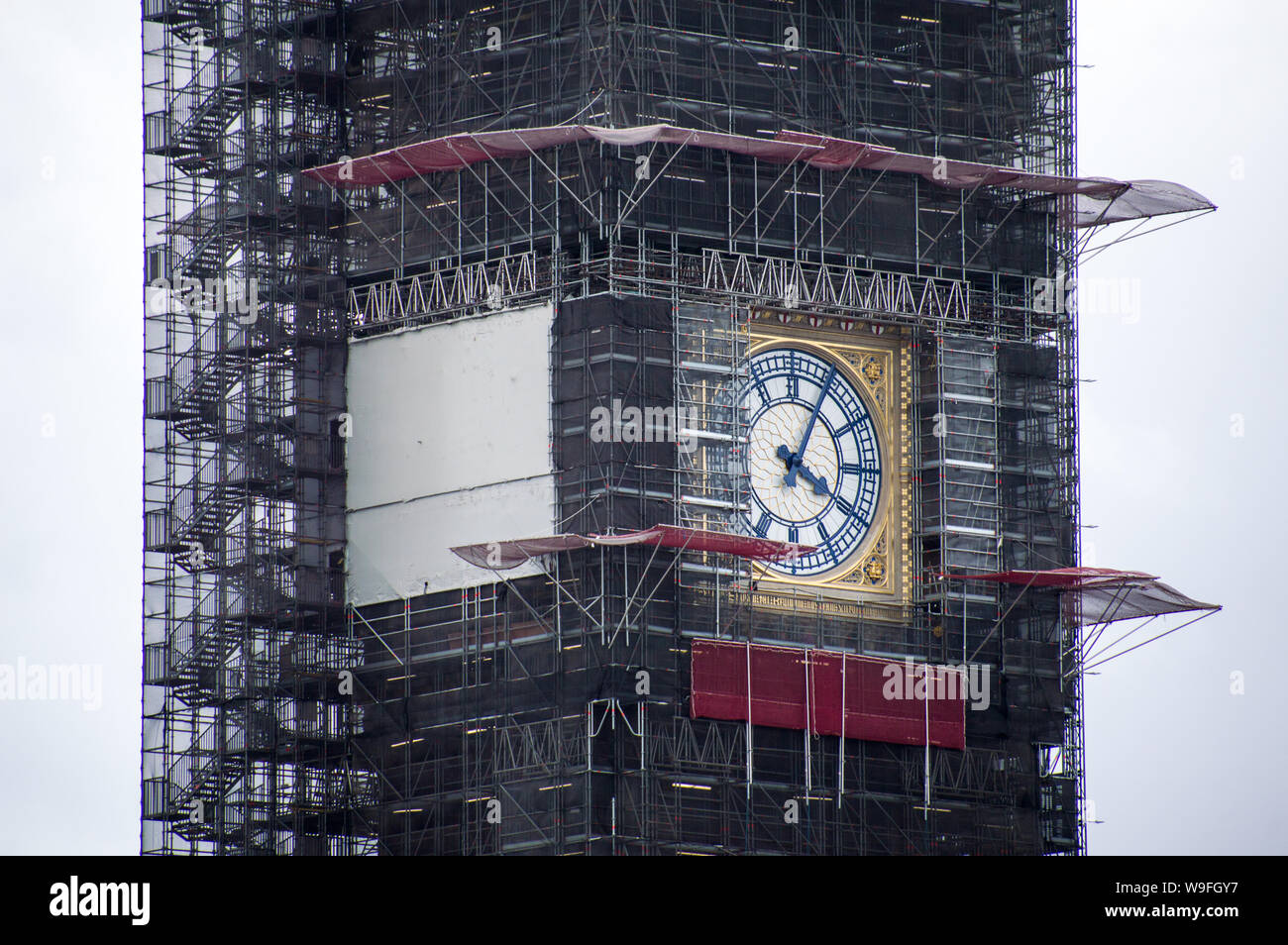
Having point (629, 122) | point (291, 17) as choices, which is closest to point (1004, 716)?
point (629, 122)

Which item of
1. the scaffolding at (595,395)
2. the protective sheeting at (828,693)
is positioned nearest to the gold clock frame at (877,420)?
the scaffolding at (595,395)

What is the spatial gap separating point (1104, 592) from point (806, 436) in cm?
915

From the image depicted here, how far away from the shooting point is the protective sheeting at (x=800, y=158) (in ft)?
331

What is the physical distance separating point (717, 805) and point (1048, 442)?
15.3m

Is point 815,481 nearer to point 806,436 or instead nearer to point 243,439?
point 806,436

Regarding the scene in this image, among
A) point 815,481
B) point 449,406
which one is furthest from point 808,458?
point 449,406

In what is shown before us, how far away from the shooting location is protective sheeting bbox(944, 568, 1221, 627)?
4063 inches

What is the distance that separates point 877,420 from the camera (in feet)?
345

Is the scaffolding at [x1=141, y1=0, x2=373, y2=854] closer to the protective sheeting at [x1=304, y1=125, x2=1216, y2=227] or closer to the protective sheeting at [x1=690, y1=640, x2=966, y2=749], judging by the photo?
the protective sheeting at [x1=304, y1=125, x2=1216, y2=227]

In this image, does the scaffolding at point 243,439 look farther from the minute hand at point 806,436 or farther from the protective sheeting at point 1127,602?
the protective sheeting at point 1127,602

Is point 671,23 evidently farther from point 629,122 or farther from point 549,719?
point 549,719

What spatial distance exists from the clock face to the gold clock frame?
0.22 metres

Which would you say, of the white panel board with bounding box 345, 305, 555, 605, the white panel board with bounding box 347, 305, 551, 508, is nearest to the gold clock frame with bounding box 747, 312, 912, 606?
the white panel board with bounding box 347, 305, 551, 508

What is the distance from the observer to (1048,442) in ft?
351
